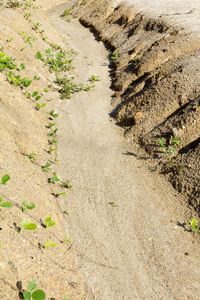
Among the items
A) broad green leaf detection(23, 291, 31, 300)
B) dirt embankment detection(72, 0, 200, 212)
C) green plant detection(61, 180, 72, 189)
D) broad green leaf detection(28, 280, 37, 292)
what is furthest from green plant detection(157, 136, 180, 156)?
broad green leaf detection(23, 291, 31, 300)

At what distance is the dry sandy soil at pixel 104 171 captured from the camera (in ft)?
12.4

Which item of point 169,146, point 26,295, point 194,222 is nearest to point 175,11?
point 169,146

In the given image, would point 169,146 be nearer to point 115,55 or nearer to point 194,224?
point 194,224

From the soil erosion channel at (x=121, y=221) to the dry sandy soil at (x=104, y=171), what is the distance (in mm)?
21

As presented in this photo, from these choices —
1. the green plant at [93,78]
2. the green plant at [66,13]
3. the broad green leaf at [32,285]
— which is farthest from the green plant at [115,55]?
the broad green leaf at [32,285]

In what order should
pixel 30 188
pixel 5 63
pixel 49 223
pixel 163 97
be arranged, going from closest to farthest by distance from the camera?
pixel 49 223 < pixel 30 188 < pixel 5 63 < pixel 163 97

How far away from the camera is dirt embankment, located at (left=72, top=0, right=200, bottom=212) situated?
585 cm

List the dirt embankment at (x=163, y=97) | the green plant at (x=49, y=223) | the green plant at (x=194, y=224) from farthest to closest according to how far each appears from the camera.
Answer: the dirt embankment at (x=163, y=97) < the green plant at (x=194, y=224) < the green plant at (x=49, y=223)

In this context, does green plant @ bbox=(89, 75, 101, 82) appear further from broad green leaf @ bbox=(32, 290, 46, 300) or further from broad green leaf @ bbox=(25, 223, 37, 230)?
broad green leaf @ bbox=(32, 290, 46, 300)

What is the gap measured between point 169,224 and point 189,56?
6.48 metres

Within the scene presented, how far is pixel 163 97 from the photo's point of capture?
7.29m

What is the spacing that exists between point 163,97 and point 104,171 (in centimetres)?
328

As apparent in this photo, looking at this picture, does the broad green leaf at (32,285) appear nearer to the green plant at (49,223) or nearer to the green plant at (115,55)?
the green plant at (49,223)

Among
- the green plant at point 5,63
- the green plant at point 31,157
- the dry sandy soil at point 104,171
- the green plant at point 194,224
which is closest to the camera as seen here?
the dry sandy soil at point 104,171
